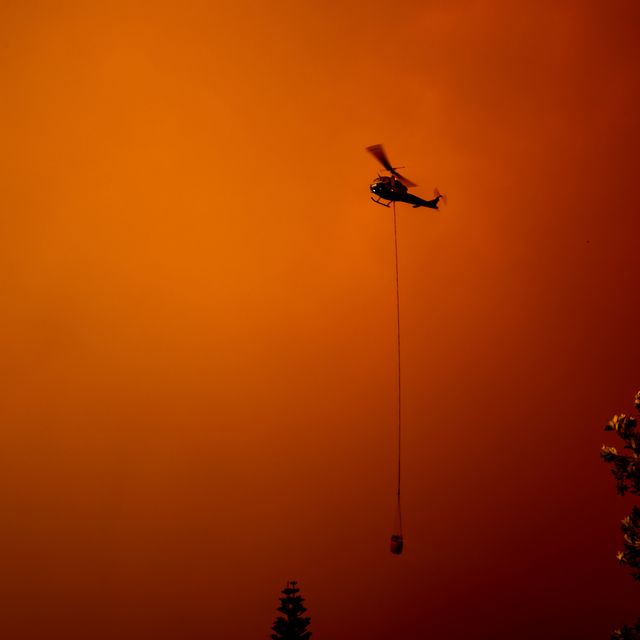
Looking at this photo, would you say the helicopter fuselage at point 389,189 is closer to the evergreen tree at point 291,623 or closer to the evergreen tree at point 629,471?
the evergreen tree at point 629,471

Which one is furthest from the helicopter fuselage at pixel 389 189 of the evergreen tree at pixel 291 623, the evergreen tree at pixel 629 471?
the evergreen tree at pixel 291 623

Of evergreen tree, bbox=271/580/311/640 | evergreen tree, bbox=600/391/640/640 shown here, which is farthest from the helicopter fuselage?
evergreen tree, bbox=271/580/311/640

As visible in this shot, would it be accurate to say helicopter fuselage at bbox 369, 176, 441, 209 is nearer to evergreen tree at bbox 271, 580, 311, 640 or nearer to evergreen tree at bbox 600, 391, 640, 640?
evergreen tree at bbox 600, 391, 640, 640

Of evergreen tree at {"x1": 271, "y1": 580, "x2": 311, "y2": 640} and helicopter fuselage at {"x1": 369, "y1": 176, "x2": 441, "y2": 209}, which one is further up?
helicopter fuselage at {"x1": 369, "y1": 176, "x2": 441, "y2": 209}

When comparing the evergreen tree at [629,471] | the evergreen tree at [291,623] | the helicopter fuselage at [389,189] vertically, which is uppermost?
the helicopter fuselage at [389,189]

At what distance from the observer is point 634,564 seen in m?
3.09

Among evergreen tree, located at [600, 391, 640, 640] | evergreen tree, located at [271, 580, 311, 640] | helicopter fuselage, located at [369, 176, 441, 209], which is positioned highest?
helicopter fuselage, located at [369, 176, 441, 209]

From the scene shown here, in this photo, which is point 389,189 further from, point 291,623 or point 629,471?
point 291,623

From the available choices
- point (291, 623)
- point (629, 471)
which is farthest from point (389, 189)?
point (291, 623)

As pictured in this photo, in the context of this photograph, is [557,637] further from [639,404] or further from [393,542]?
[639,404]

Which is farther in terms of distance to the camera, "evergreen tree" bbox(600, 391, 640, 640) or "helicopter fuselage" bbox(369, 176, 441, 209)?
"helicopter fuselage" bbox(369, 176, 441, 209)

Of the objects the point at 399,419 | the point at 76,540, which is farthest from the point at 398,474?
the point at 76,540

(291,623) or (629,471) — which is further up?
(629,471)

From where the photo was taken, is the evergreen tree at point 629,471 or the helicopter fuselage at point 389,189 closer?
the evergreen tree at point 629,471
